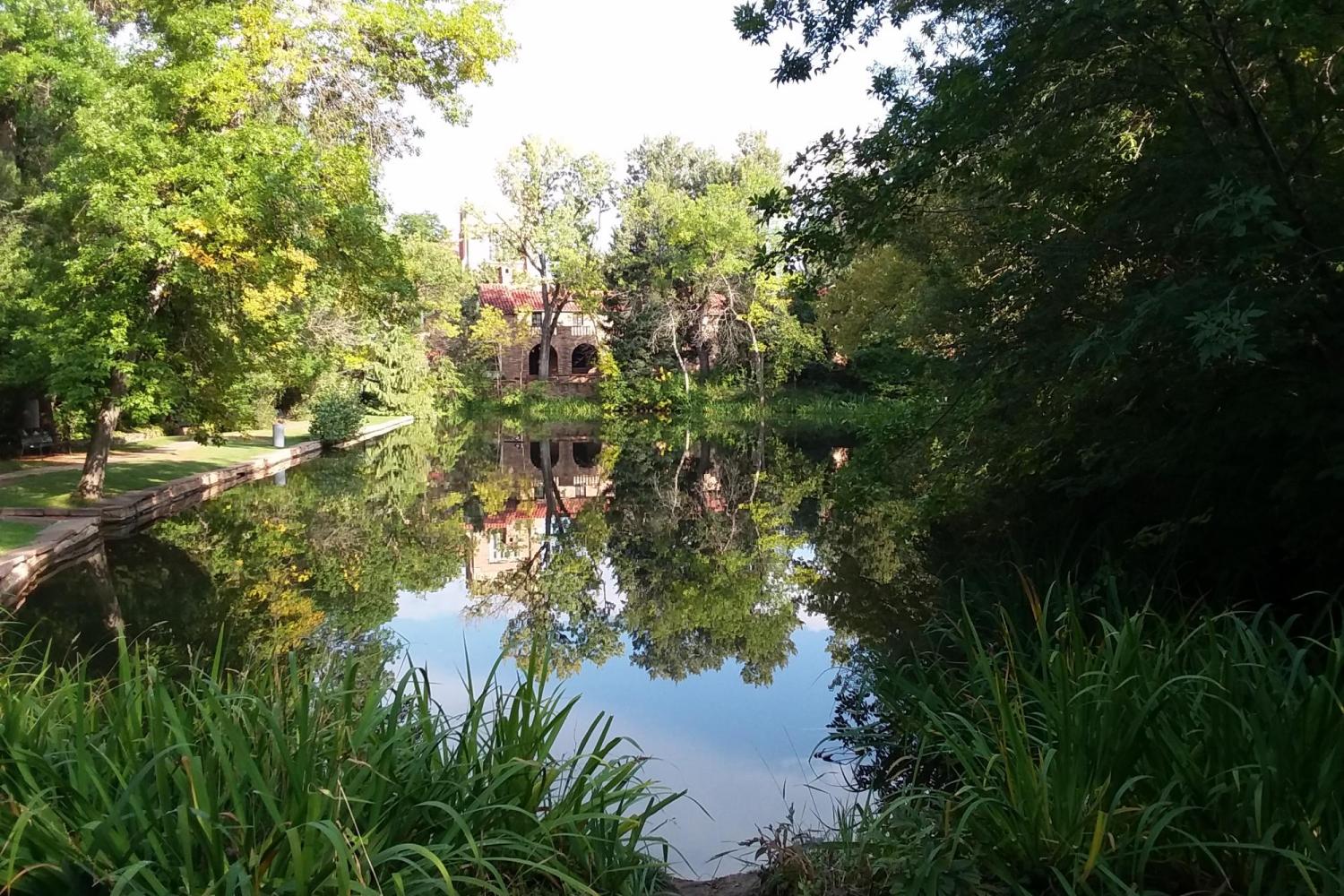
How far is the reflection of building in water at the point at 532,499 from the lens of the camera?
12.2 metres

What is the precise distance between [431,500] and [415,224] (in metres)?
12.3

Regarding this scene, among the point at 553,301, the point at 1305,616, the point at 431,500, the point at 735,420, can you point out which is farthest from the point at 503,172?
the point at 1305,616

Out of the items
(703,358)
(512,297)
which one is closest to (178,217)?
(703,358)

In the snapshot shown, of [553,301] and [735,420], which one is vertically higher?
[553,301]

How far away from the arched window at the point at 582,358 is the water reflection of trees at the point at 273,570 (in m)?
29.9

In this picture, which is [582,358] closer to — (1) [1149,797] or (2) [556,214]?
(2) [556,214]

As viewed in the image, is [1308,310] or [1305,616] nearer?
[1308,310]

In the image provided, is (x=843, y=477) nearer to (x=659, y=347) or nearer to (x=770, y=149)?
(x=659, y=347)

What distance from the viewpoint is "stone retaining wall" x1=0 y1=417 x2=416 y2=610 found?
8.71m

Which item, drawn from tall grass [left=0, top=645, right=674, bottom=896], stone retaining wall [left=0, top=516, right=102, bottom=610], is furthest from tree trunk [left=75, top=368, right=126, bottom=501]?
tall grass [left=0, top=645, right=674, bottom=896]

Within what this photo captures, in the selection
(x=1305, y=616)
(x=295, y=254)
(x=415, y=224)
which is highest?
(x=415, y=224)

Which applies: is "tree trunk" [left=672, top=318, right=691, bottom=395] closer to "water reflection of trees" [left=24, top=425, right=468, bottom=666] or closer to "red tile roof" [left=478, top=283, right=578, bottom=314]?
"red tile roof" [left=478, top=283, right=578, bottom=314]

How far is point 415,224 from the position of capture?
84.7 ft

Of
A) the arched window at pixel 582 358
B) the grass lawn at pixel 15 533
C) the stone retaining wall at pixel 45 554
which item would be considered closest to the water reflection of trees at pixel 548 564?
the stone retaining wall at pixel 45 554
